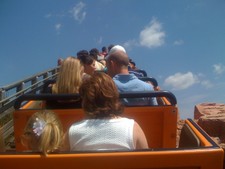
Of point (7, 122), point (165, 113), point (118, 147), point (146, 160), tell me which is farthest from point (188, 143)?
point (7, 122)

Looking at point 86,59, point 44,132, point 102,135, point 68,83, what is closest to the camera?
point 44,132

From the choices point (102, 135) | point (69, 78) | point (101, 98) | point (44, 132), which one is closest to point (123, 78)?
point (69, 78)

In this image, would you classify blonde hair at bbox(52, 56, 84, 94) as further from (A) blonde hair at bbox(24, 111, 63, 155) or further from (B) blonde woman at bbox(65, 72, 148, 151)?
(A) blonde hair at bbox(24, 111, 63, 155)

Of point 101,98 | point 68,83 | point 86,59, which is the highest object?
point 86,59

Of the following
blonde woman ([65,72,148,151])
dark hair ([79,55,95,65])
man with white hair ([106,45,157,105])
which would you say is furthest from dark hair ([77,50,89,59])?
blonde woman ([65,72,148,151])

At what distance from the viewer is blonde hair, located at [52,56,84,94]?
3.79 meters

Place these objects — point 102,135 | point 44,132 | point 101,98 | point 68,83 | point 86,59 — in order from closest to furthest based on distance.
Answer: point 44,132 < point 102,135 < point 101,98 < point 68,83 < point 86,59

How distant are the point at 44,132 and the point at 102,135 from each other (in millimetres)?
402

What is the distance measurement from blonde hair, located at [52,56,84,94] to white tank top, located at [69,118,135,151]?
127cm

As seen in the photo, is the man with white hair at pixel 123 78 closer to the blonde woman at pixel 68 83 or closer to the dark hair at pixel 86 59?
the blonde woman at pixel 68 83

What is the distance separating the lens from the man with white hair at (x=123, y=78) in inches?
146

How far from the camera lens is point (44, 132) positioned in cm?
225

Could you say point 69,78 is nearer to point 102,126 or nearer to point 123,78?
point 123,78

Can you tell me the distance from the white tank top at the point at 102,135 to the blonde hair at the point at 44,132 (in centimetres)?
20
